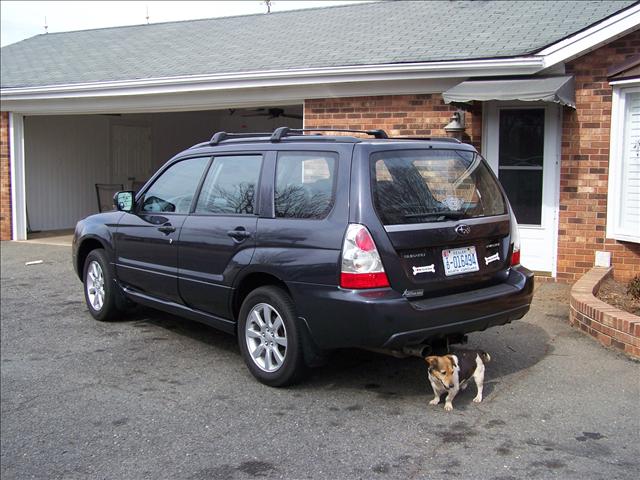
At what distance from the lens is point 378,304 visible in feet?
13.9

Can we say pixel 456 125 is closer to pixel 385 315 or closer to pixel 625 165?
pixel 625 165

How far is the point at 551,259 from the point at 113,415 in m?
6.01

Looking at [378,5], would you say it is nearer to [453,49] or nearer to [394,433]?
[453,49]

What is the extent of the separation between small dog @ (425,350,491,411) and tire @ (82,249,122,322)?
3469mm

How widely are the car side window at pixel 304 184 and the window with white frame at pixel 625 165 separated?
4.83m

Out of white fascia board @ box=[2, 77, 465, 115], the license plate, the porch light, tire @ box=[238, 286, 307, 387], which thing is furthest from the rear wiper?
white fascia board @ box=[2, 77, 465, 115]

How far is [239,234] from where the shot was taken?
200 inches

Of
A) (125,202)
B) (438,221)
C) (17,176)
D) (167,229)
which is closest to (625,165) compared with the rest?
(438,221)

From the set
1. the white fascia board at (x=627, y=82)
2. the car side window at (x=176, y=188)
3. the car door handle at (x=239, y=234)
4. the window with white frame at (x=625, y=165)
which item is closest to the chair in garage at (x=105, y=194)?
the car side window at (x=176, y=188)

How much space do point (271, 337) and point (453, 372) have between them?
51.5 inches

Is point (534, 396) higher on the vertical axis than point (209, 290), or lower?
lower

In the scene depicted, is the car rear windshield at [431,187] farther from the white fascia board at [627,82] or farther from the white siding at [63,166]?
the white siding at [63,166]

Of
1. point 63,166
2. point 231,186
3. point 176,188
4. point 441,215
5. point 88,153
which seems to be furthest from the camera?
point 88,153

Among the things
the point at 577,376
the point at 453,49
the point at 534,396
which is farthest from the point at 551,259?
the point at 534,396
